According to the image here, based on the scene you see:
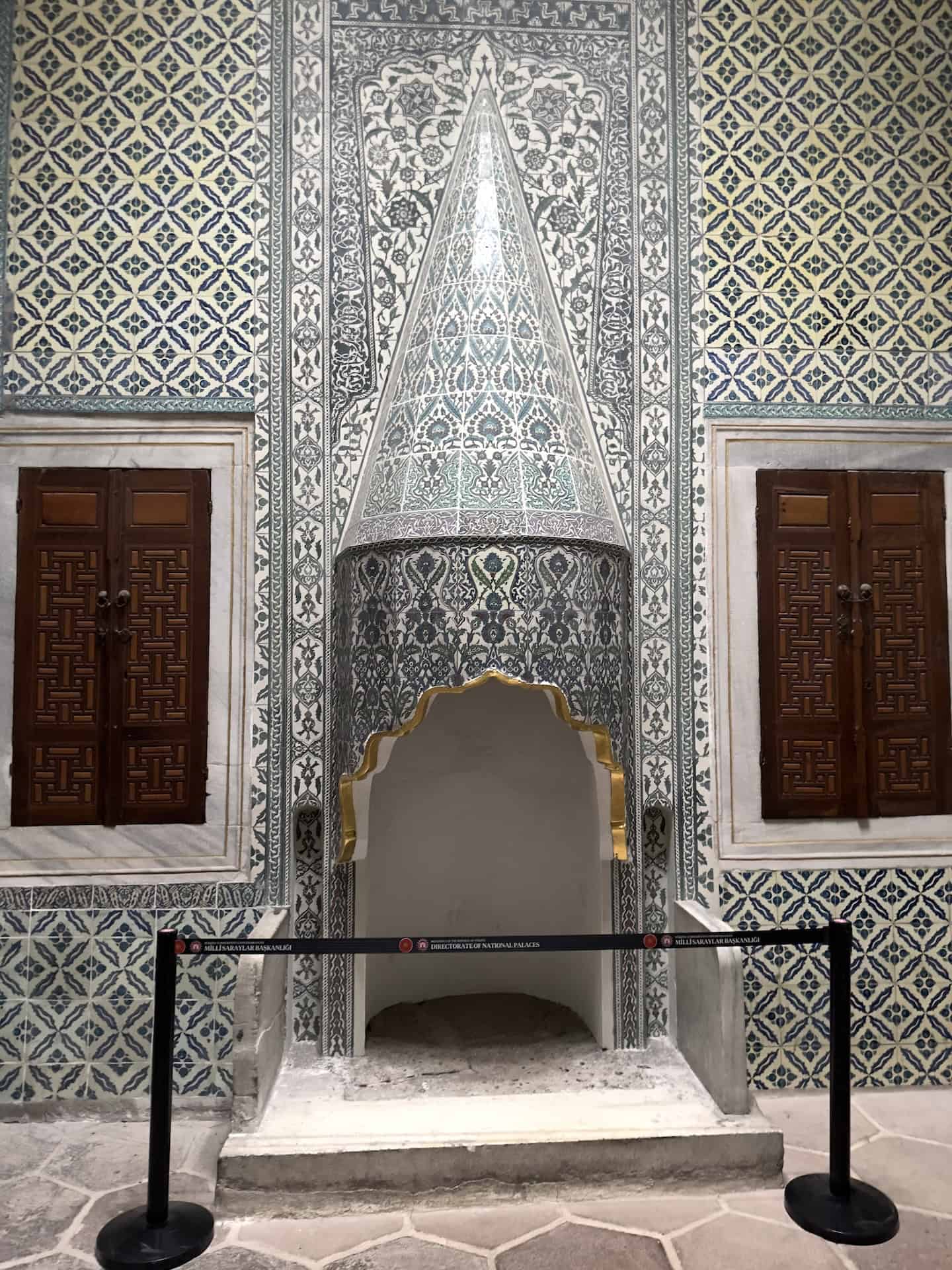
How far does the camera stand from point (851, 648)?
3.73 metres

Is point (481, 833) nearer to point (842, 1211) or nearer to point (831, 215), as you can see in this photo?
point (842, 1211)

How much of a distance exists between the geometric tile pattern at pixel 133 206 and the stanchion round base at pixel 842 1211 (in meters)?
3.19

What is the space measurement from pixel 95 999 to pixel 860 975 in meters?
2.81

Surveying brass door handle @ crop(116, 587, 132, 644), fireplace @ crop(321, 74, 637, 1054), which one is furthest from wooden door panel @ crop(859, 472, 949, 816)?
brass door handle @ crop(116, 587, 132, 644)

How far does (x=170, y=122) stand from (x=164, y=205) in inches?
12.9

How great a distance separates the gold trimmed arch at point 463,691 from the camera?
313cm

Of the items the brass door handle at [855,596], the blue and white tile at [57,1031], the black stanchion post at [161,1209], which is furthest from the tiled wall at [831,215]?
the blue and white tile at [57,1031]

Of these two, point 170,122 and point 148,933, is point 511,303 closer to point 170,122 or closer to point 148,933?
point 170,122

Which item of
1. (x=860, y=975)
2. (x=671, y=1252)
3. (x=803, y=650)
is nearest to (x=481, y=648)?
(x=803, y=650)

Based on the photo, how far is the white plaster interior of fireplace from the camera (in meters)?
3.97

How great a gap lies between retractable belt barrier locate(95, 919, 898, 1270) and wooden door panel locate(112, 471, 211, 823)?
3.40ft

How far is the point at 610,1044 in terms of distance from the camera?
11.6 feet

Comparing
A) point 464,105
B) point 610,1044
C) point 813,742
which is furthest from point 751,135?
point 610,1044

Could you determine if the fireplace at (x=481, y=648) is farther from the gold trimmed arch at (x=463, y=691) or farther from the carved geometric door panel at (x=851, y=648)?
the carved geometric door panel at (x=851, y=648)
